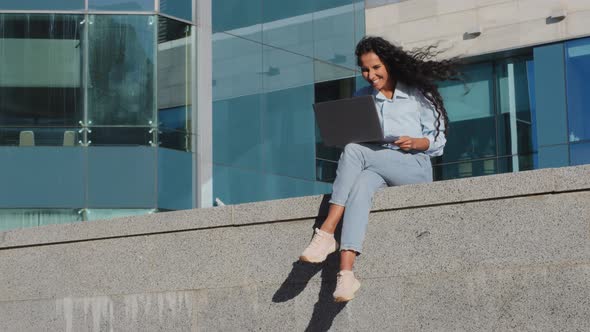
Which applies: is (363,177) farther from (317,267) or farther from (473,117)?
(473,117)

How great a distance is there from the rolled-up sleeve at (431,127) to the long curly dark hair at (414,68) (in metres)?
0.02

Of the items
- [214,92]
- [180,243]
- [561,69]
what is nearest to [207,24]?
[214,92]

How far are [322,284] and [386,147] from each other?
3.14 feet

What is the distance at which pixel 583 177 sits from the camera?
20.7ft

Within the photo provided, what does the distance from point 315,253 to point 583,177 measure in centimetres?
163

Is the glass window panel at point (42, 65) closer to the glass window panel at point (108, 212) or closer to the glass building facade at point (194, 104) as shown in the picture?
the glass building facade at point (194, 104)

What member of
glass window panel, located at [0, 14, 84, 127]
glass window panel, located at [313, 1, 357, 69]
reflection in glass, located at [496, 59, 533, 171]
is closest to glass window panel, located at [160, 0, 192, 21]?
glass window panel, located at [0, 14, 84, 127]

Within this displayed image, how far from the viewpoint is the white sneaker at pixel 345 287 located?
677 cm

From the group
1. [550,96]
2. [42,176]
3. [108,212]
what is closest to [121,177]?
[108,212]

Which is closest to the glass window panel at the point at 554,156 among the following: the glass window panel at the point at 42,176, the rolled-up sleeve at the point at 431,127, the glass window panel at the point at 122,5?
the glass window panel at the point at 122,5

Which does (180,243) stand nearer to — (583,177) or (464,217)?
(464,217)

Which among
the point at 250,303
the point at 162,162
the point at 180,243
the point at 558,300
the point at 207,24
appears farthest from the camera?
the point at 207,24

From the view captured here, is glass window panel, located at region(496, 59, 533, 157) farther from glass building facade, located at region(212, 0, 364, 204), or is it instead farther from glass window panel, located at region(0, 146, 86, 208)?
glass window panel, located at region(0, 146, 86, 208)

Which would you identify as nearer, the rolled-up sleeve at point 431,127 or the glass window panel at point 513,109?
the rolled-up sleeve at point 431,127
